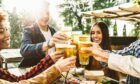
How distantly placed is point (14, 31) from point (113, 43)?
15.9ft

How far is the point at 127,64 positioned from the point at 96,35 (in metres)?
2.99

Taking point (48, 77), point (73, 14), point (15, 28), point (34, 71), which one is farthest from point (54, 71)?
point (73, 14)

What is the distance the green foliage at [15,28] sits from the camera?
12.5 m

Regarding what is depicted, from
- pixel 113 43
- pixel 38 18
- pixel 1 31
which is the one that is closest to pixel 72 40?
pixel 1 31

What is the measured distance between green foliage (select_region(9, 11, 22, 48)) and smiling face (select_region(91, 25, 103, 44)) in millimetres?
7955

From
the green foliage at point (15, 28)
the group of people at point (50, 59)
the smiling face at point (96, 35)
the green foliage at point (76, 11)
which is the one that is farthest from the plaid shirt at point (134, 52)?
the green foliage at point (76, 11)

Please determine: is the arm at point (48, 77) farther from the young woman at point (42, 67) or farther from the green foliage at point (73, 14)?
the green foliage at point (73, 14)

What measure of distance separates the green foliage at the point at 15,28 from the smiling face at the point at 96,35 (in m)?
7.95

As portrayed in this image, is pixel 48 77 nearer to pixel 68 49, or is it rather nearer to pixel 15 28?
pixel 68 49

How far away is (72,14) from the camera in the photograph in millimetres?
15469

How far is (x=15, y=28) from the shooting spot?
12523 millimetres

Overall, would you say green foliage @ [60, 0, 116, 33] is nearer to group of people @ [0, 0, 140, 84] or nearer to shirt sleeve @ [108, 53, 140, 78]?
group of people @ [0, 0, 140, 84]

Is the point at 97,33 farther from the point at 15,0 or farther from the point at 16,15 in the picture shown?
the point at 15,0

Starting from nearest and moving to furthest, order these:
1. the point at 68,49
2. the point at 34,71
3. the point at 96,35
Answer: the point at 68,49 → the point at 34,71 → the point at 96,35
